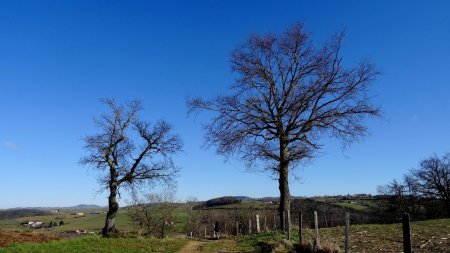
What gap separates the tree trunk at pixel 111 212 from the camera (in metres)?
33.4

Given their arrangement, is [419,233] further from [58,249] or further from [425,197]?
[425,197]

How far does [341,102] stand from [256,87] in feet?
18.4

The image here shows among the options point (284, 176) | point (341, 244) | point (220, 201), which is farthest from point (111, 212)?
point (220, 201)

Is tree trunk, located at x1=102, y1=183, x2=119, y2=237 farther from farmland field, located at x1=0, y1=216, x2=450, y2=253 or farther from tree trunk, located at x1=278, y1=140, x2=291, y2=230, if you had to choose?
tree trunk, located at x1=278, y1=140, x2=291, y2=230

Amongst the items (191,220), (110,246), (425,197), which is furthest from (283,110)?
(191,220)

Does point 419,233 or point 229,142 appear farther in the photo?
point 229,142

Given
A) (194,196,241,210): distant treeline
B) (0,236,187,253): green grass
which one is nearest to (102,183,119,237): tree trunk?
(0,236,187,253): green grass

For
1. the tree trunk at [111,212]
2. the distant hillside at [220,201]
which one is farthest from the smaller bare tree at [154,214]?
the distant hillside at [220,201]

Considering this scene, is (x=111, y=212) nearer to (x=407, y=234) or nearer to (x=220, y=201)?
(x=407, y=234)

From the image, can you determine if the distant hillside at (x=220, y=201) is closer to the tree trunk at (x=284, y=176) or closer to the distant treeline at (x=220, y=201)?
the distant treeline at (x=220, y=201)

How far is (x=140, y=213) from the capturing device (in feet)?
220

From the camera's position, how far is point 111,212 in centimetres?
3447

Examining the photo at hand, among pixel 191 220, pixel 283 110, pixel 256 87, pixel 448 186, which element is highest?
pixel 256 87

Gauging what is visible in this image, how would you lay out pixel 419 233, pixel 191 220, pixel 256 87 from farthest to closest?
pixel 191 220, pixel 256 87, pixel 419 233
